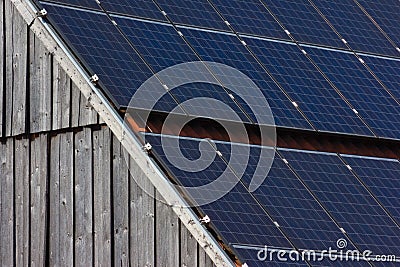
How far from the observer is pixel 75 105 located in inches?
699

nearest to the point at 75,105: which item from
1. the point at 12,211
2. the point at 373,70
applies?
the point at 12,211

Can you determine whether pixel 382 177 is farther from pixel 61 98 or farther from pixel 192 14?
pixel 61 98

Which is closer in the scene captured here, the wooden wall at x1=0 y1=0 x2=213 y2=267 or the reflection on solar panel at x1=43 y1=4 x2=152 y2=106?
the wooden wall at x1=0 y1=0 x2=213 y2=267

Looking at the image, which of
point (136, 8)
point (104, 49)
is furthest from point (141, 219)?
point (136, 8)

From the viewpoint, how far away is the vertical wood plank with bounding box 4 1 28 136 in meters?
19.0

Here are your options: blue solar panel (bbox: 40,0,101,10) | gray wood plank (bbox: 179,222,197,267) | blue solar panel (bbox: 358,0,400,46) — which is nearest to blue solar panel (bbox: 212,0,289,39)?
blue solar panel (bbox: 40,0,101,10)

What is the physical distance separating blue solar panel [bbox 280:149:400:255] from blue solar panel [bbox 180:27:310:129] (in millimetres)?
741

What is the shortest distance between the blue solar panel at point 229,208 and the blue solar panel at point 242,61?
77.5 inches

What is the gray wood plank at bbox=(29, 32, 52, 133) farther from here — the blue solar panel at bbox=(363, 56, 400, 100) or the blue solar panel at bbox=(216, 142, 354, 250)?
the blue solar panel at bbox=(363, 56, 400, 100)

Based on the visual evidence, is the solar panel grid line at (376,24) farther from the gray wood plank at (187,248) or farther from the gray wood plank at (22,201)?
the gray wood plank at (187,248)

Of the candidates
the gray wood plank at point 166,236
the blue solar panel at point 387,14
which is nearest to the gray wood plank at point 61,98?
the gray wood plank at point 166,236

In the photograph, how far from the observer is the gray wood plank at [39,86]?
18391 millimetres

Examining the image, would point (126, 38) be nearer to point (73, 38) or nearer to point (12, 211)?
point (73, 38)

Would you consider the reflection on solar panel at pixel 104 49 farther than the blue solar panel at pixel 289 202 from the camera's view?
Yes
